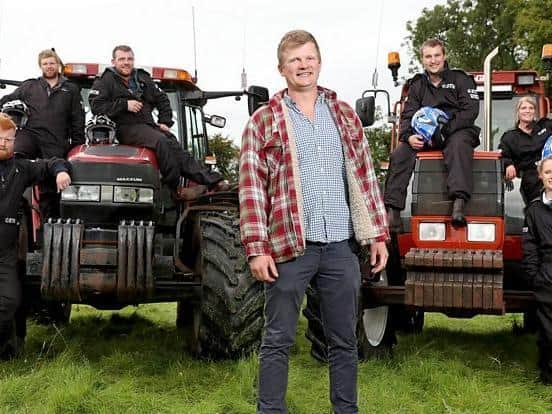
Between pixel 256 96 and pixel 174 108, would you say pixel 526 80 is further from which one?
pixel 174 108

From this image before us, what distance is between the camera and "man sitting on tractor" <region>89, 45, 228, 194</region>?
581cm

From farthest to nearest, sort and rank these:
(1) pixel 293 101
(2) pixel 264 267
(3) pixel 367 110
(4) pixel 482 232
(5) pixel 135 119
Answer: (3) pixel 367 110
(5) pixel 135 119
(4) pixel 482 232
(1) pixel 293 101
(2) pixel 264 267

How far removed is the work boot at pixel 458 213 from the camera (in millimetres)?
5262

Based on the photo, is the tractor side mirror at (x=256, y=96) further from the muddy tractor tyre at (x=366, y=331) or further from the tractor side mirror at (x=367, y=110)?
the muddy tractor tyre at (x=366, y=331)

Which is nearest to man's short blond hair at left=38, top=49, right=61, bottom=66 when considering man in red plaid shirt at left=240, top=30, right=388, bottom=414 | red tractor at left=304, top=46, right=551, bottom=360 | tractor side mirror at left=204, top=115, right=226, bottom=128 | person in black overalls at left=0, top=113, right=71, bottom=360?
person in black overalls at left=0, top=113, right=71, bottom=360

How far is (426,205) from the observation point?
5465 mm

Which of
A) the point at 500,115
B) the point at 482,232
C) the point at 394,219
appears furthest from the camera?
the point at 500,115

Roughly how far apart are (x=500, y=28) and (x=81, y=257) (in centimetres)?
3155

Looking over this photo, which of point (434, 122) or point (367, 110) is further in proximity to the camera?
point (367, 110)

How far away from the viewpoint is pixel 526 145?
20.3 ft

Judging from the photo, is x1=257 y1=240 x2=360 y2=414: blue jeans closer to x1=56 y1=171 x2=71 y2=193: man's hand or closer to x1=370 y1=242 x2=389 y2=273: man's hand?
x1=370 y1=242 x2=389 y2=273: man's hand

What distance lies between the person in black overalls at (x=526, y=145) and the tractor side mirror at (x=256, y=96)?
1.82 metres

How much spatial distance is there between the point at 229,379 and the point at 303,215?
73.6 inches

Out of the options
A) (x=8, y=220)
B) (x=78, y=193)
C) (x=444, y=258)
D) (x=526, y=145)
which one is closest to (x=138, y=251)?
(x=78, y=193)
